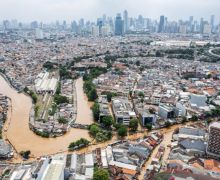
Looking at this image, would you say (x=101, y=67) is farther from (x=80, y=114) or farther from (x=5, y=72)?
(x=80, y=114)

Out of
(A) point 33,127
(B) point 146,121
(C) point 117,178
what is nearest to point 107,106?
(B) point 146,121

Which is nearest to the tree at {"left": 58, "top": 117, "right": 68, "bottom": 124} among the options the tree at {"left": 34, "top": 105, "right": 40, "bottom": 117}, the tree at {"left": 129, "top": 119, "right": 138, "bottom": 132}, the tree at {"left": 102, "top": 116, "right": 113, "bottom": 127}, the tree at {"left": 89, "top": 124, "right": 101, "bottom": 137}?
the tree at {"left": 34, "top": 105, "right": 40, "bottom": 117}

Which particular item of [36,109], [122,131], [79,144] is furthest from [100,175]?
[36,109]

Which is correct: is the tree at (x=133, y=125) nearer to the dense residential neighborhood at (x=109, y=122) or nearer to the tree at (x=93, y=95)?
the dense residential neighborhood at (x=109, y=122)

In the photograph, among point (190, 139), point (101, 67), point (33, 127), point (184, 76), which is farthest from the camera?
point (101, 67)

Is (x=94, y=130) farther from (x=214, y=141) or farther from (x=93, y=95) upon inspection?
(x=93, y=95)

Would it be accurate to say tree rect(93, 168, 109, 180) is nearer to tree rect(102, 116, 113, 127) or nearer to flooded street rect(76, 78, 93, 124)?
tree rect(102, 116, 113, 127)
